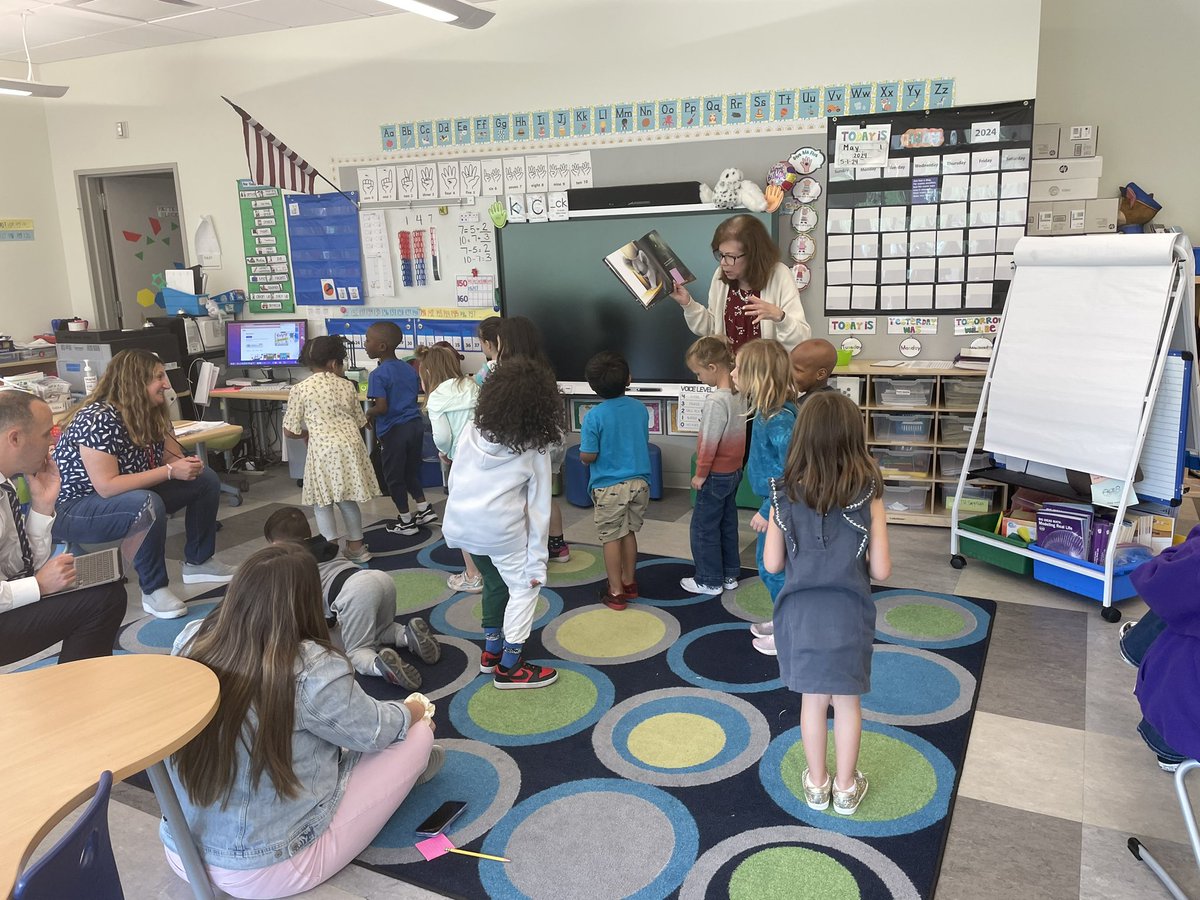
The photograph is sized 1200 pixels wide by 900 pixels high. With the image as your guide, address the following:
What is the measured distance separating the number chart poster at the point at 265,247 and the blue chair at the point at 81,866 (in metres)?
5.32

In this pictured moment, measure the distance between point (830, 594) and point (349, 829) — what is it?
1.26 metres

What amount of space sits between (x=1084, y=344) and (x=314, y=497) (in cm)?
334

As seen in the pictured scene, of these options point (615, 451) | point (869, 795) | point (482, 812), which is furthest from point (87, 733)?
point (615, 451)

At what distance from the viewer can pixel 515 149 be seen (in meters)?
5.25

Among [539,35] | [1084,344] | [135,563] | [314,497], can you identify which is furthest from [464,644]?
[539,35]

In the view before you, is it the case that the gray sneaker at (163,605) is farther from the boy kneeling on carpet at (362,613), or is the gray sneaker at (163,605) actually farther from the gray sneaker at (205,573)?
the boy kneeling on carpet at (362,613)

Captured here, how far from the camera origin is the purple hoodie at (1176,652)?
176cm

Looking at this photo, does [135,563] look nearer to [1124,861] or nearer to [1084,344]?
[1124,861]

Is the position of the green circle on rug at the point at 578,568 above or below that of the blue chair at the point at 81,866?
below

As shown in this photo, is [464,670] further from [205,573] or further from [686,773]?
[205,573]

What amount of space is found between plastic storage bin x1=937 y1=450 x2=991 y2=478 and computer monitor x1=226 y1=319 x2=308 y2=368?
4262 millimetres

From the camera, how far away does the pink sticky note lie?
2127 millimetres

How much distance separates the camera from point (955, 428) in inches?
173

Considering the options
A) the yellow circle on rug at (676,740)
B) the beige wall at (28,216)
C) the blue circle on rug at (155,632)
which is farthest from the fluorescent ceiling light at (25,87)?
the yellow circle on rug at (676,740)
